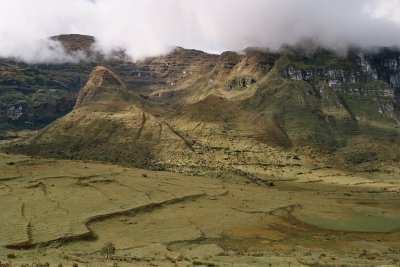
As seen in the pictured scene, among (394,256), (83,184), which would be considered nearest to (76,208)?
(83,184)

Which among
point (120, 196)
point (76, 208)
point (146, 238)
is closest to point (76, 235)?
point (146, 238)

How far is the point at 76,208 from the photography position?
4747 inches

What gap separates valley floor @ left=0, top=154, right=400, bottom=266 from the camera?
7956cm

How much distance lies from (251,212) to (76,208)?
48.5m

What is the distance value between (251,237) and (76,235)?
38.2m

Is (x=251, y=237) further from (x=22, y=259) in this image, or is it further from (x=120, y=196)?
(x=22, y=259)

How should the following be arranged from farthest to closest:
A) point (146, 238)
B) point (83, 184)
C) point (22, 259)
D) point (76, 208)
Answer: point (83, 184) < point (76, 208) < point (146, 238) < point (22, 259)

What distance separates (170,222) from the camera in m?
116

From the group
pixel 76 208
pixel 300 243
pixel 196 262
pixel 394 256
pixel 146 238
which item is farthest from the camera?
pixel 76 208

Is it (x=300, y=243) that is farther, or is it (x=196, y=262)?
(x=300, y=243)

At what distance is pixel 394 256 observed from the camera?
3531 inches

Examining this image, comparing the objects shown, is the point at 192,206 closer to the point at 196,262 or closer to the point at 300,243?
the point at 300,243

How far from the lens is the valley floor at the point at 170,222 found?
79562 mm

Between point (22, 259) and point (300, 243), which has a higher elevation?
point (22, 259)
